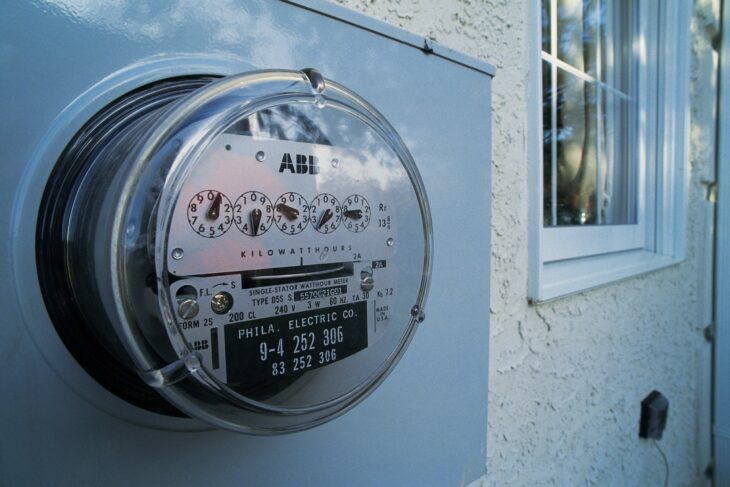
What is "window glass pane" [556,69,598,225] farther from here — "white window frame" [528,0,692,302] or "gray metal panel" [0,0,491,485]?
"gray metal panel" [0,0,491,485]

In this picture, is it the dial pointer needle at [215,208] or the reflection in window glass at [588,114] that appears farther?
the reflection in window glass at [588,114]

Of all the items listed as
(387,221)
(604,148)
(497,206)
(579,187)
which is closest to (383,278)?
(387,221)

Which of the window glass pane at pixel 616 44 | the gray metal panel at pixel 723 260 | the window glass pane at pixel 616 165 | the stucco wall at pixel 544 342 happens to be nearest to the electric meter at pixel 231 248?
the stucco wall at pixel 544 342

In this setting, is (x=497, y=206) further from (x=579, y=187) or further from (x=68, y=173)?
(x=579, y=187)

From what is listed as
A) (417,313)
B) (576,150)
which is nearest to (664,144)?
(576,150)

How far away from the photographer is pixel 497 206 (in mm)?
685

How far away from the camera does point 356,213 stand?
339 mm

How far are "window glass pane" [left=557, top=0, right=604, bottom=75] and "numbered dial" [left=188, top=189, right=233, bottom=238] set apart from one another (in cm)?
116

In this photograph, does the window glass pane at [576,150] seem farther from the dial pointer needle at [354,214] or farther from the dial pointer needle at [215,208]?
the dial pointer needle at [215,208]

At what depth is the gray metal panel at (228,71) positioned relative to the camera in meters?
0.27

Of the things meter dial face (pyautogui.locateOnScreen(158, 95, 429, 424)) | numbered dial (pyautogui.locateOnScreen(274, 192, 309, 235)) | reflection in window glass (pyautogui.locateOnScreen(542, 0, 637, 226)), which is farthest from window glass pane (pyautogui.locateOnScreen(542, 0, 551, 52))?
numbered dial (pyautogui.locateOnScreen(274, 192, 309, 235))

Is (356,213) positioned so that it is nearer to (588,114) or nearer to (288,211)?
(288,211)

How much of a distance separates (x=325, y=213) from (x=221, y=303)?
101 millimetres

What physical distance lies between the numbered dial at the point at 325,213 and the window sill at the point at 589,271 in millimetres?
556
